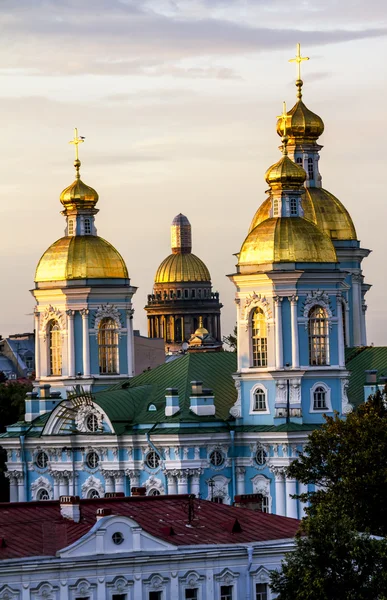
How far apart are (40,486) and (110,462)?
326 cm

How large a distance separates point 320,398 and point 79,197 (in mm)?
13352

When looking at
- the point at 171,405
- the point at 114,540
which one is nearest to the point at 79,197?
the point at 171,405

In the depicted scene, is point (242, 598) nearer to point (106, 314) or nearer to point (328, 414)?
point (328, 414)

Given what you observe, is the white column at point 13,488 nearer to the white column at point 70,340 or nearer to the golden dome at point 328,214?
the white column at point 70,340

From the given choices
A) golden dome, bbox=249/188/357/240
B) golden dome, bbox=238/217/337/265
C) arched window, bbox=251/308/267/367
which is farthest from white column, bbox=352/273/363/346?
arched window, bbox=251/308/267/367

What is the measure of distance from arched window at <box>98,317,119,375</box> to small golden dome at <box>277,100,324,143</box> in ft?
32.3

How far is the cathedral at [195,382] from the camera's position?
290 feet

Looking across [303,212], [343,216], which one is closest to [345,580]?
[303,212]

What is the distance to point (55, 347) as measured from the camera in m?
96.3

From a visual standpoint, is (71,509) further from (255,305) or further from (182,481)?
(255,305)

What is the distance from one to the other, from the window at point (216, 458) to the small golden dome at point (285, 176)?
8.67 m

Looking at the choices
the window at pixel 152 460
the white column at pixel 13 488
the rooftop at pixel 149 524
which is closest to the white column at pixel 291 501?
the window at pixel 152 460

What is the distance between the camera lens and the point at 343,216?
100 metres

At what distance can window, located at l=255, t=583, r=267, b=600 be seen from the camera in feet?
218
